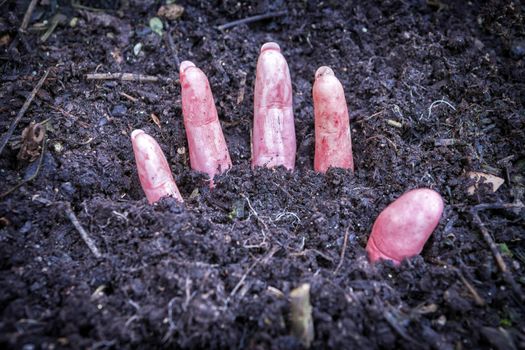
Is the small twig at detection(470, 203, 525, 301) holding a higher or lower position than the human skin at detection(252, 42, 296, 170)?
lower

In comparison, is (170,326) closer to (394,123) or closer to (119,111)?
(119,111)

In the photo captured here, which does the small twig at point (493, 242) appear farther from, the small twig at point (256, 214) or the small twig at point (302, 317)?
the small twig at point (256, 214)

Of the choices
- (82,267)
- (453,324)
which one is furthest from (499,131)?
(82,267)

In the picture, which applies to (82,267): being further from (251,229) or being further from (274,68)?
(274,68)

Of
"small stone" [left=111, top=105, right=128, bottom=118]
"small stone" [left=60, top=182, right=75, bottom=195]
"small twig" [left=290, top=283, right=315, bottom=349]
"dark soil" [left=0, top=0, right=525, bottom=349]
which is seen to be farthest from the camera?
"small stone" [left=111, top=105, right=128, bottom=118]

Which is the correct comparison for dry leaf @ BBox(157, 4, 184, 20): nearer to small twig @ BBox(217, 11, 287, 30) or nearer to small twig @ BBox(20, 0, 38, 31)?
small twig @ BBox(217, 11, 287, 30)

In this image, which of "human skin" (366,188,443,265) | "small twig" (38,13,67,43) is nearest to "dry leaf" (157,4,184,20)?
"small twig" (38,13,67,43)

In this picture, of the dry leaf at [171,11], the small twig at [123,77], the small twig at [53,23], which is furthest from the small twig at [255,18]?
the small twig at [53,23]

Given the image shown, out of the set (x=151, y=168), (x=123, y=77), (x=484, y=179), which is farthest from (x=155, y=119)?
(x=484, y=179)
